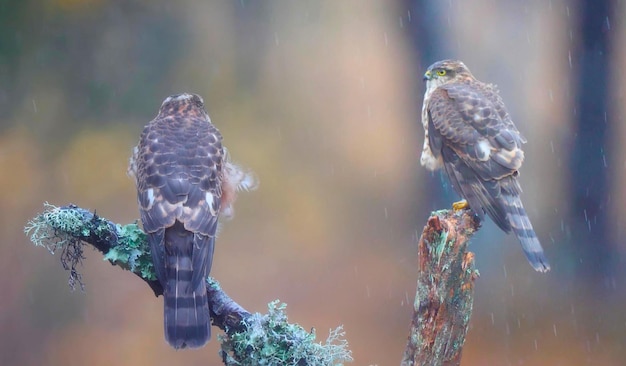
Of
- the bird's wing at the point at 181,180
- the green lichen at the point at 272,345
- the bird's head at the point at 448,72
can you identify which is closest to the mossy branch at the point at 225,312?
the green lichen at the point at 272,345

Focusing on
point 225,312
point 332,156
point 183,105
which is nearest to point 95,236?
point 225,312

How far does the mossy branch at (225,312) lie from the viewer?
239 cm

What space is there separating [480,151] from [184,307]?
1.53 metres

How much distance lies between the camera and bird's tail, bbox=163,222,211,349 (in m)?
2.34

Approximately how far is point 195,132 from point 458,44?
72.0 inches

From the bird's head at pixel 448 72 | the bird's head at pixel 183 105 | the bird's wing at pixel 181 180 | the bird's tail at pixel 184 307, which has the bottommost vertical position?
the bird's tail at pixel 184 307

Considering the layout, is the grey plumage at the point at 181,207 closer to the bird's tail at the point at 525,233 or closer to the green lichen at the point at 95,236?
the green lichen at the point at 95,236

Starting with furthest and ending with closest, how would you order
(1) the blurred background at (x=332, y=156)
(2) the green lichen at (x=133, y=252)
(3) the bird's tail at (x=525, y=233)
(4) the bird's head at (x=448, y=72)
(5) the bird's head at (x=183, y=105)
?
1. (1) the blurred background at (x=332, y=156)
2. (4) the bird's head at (x=448, y=72)
3. (5) the bird's head at (x=183, y=105)
4. (3) the bird's tail at (x=525, y=233)
5. (2) the green lichen at (x=133, y=252)

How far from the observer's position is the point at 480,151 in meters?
3.18

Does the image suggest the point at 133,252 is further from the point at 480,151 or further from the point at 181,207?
the point at 480,151

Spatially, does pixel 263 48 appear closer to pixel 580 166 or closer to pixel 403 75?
pixel 403 75

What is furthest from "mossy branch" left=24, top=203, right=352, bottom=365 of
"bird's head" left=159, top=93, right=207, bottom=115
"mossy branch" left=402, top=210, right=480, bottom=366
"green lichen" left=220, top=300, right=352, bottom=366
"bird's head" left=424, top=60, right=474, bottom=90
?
"bird's head" left=424, top=60, right=474, bottom=90

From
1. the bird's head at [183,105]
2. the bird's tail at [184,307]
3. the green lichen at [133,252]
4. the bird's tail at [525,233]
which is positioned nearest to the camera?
the bird's tail at [184,307]

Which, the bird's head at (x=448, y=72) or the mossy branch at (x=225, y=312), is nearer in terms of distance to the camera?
the mossy branch at (x=225, y=312)
